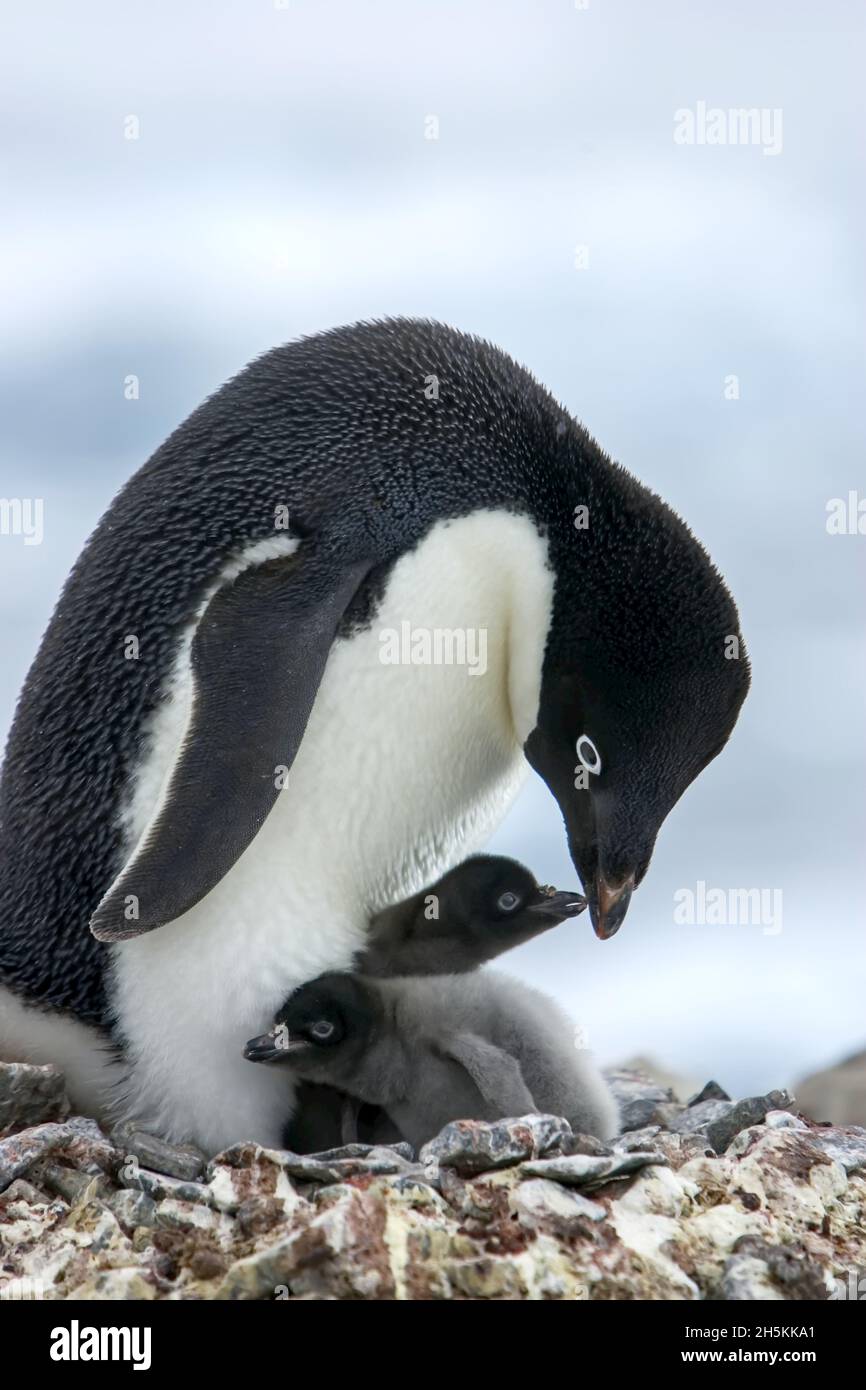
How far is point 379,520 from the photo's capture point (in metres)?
3.39

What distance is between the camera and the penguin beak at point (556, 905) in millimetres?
3365

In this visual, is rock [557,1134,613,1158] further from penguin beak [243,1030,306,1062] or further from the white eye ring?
the white eye ring

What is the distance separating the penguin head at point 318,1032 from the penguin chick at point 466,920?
7.3 inches

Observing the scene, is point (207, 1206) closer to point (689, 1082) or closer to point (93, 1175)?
point (93, 1175)

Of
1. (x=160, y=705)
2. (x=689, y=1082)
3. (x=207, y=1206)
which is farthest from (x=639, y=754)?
(x=689, y=1082)

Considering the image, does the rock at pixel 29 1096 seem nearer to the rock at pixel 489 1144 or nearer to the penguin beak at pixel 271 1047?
the penguin beak at pixel 271 1047

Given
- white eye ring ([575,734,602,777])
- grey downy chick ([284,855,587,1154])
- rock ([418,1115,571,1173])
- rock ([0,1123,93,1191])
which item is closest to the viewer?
rock ([418,1115,571,1173])

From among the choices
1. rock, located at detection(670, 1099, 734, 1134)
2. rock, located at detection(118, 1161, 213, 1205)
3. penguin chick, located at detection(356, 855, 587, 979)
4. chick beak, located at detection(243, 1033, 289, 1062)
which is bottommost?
rock, located at detection(670, 1099, 734, 1134)

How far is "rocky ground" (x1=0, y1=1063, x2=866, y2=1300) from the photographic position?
8.11 feet

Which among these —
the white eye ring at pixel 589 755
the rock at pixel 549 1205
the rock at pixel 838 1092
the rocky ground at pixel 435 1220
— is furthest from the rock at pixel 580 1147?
the rock at pixel 838 1092

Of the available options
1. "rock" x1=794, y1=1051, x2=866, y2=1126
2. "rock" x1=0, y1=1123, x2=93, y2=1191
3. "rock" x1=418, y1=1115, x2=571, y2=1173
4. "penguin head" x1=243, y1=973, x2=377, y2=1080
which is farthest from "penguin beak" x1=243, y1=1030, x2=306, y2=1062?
"rock" x1=794, y1=1051, x2=866, y2=1126

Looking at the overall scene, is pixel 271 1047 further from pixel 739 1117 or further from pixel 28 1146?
pixel 739 1117

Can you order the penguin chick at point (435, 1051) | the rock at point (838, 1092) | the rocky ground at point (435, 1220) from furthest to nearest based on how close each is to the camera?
the rock at point (838, 1092), the penguin chick at point (435, 1051), the rocky ground at point (435, 1220)

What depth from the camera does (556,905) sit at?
337 cm
